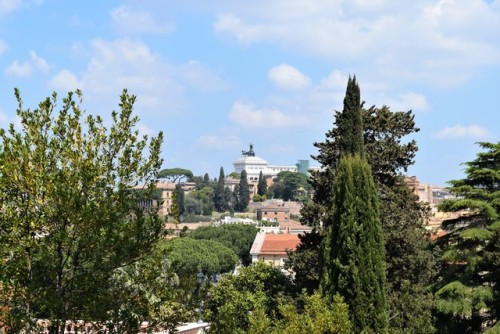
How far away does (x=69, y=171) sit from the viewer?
858 cm


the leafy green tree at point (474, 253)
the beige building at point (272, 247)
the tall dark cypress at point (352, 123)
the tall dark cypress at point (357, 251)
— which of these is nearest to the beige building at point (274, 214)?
the beige building at point (272, 247)

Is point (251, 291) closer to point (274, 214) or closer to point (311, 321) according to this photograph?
point (311, 321)

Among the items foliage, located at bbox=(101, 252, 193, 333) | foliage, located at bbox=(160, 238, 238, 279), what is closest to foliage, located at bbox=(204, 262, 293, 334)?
foliage, located at bbox=(101, 252, 193, 333)

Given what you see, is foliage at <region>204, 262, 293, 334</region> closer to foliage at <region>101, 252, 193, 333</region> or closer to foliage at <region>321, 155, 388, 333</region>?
foliage at <region>321, 155, 388, 333</region>

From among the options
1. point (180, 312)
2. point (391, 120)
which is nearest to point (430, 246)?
point (391, 120)

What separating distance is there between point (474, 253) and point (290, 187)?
15865 cm

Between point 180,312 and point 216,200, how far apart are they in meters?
161

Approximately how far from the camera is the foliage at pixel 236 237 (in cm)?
7800

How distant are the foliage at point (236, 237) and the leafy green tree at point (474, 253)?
52.0m

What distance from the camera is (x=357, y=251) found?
18156 millimetres

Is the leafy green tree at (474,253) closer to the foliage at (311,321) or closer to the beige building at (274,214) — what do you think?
the foliage at (311,321)

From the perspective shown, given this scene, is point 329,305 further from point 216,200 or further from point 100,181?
point 216,200

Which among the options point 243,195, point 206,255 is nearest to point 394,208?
point 206,255

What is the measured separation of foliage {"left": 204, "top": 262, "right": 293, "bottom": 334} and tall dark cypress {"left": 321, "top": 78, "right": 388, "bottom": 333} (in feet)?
20.0
